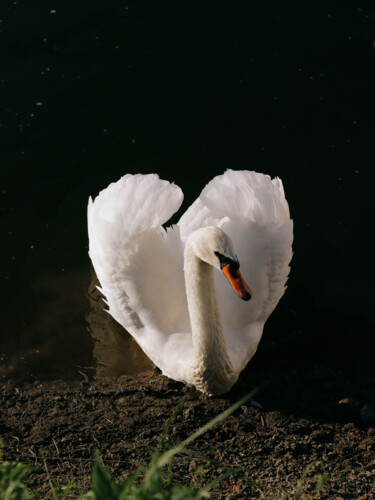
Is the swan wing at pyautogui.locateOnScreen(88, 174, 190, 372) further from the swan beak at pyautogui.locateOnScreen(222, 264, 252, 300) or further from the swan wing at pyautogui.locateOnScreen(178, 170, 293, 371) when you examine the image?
the swan beak at pyautogui.locateOnScreen(222, 264, 252, 300)

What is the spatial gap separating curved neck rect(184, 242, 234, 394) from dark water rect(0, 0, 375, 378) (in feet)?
2.94

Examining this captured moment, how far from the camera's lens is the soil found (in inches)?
183

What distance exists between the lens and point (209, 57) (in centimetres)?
877

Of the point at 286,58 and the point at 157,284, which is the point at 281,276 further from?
the point at 286,58

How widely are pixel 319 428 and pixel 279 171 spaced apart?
316 cm

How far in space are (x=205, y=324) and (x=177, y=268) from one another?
0.68 meters

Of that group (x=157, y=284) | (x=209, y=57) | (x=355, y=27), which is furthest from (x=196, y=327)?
(x=355, y=27)

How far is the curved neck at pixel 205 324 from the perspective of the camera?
5059 mm

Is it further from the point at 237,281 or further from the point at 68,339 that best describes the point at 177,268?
the point at 68,339

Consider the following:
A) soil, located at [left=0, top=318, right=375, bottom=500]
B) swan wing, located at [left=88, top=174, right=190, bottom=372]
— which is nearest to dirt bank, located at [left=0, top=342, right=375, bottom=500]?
soil, located at [left=0, top=318, right=375, bottom=500]

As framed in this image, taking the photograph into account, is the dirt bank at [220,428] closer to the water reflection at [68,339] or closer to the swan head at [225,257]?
the water reflection at [68,339]

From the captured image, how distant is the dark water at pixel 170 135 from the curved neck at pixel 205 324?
2.94ft

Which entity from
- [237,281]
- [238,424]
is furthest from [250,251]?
[238,424]

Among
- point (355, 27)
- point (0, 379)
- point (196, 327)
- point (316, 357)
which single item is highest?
point (355, 27)
